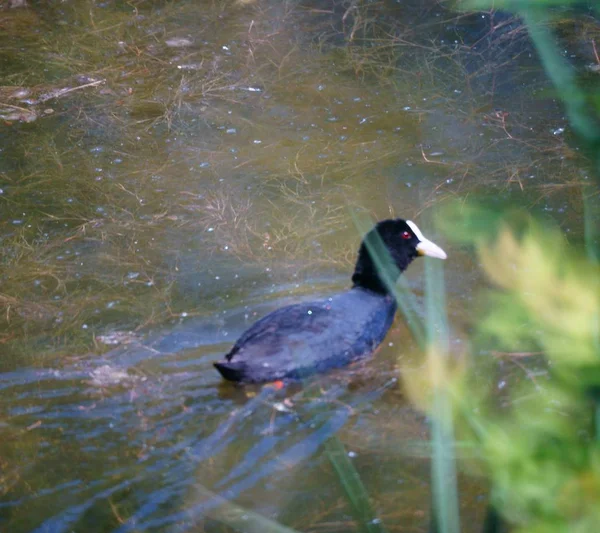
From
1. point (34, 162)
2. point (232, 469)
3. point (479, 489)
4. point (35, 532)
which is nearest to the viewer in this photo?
point (479, 489)

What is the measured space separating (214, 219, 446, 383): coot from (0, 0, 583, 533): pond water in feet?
0.37

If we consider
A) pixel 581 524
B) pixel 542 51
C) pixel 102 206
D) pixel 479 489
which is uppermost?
pixel 542 51

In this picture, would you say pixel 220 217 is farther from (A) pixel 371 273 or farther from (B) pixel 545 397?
(B) pixel 545 397

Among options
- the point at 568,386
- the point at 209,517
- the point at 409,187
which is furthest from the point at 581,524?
the point at 409,187

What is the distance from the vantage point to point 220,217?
17.8 ft

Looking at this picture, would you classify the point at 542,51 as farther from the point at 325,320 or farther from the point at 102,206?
the point at 102,206

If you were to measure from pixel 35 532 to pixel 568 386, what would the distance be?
2.68m

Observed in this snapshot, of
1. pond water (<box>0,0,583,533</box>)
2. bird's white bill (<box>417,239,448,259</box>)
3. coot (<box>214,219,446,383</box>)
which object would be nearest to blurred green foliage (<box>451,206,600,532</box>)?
pond water (<box>0,0,583,533</box>)

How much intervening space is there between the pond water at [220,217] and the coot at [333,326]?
0.11m

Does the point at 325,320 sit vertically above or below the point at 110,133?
below

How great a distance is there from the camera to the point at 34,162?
6066 mm

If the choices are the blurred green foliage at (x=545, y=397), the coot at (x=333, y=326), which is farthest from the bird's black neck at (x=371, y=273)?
the blurred green foliage at (x=545, y=397)

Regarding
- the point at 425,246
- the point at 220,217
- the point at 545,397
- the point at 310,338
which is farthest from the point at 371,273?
the point at 545,397

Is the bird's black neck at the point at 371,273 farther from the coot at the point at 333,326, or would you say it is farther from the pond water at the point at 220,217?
the pond water at the point at 220,217
